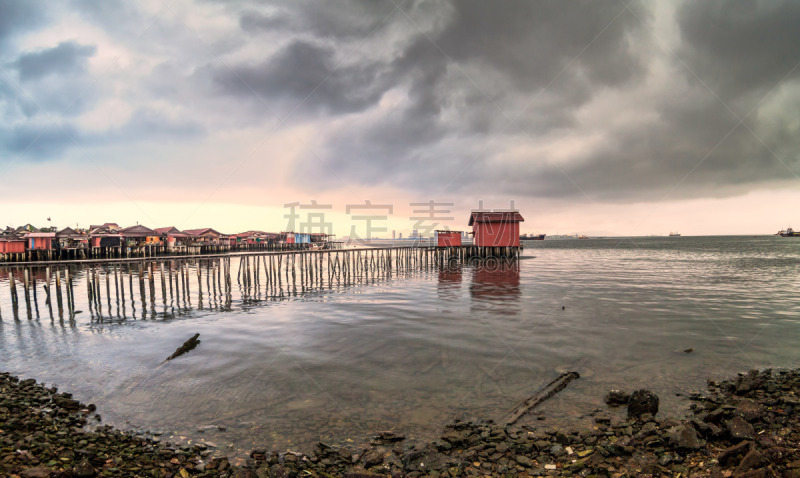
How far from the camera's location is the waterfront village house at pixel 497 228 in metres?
46.8

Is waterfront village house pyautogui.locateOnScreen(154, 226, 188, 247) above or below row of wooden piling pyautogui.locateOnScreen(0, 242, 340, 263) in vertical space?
above

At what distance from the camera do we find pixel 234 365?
10.1m

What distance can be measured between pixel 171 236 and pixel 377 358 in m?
70.5

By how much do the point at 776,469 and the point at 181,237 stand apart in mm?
79696

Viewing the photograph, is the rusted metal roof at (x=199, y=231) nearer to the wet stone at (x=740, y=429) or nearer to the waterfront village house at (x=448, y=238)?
the waterfront village house at (x=448, y=238)

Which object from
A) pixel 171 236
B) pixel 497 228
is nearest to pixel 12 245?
pixel 171 236

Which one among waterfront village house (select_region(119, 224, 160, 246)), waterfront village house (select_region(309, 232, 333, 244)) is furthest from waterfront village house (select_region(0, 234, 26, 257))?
waterfront village house (select_region(309, 232, 333, 244))

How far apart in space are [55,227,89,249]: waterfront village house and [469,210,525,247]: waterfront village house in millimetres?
57573

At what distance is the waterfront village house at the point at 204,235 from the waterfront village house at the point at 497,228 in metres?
52.9

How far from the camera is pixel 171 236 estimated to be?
2685 inches

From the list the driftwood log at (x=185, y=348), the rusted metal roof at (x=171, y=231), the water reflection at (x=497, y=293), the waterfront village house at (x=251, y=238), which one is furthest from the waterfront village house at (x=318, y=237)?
the driftwood log at (x=185, y=348)

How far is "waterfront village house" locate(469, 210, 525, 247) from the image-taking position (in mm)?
46844

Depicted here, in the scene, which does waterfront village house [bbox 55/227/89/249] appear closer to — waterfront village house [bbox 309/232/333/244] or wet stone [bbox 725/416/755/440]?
waterfront village house [bbox 309/232/333/244]

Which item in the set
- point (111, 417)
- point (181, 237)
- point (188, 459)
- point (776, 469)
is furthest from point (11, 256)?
point (776, 469)
